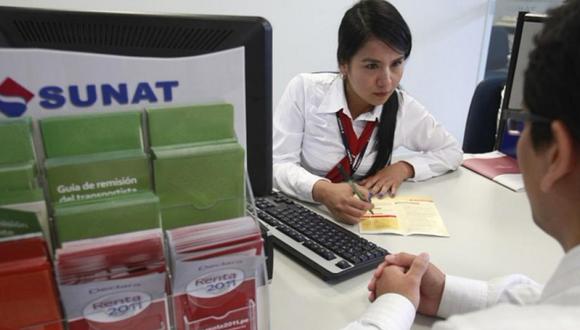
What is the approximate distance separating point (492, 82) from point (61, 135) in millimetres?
1834

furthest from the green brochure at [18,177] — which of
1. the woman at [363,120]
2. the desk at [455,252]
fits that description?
the woman at [363,120]

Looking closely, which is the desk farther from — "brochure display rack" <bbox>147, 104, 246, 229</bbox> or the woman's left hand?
"brochure display rack" <bbox>147, 104, 246, 229</bbox>

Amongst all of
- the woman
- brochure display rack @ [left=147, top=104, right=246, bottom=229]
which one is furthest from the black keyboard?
brochure display rack @ [left=147, top=104, right=246, bottom=229]

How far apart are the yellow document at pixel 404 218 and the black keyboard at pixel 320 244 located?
0.42ft

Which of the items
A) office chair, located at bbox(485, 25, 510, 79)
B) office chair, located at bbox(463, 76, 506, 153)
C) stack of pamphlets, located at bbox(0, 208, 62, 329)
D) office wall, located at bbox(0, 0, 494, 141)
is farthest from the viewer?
office chair, located at bbox(485, 25, 510, 79)

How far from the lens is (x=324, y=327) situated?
0.84 m

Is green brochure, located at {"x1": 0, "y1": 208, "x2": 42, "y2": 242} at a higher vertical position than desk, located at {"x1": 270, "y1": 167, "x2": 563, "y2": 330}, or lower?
higher

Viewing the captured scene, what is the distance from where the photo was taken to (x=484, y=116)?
2.05 metres

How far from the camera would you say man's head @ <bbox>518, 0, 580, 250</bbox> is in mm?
559

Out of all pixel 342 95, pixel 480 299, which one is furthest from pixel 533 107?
pixel 342 95

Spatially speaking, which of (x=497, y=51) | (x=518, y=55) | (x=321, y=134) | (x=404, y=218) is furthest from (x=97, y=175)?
(x=497, y=51)

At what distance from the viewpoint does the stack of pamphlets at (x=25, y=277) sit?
534mm

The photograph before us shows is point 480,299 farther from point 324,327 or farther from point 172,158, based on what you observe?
point 172,158

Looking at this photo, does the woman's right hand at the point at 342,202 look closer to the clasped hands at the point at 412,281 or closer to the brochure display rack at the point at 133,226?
the clasped hands at the point at 412,281
